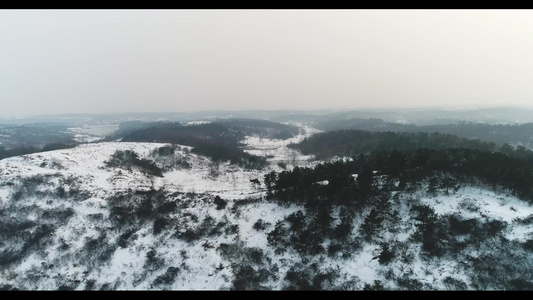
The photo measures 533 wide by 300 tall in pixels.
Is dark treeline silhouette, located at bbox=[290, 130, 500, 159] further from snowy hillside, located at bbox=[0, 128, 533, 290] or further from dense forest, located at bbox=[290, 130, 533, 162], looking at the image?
snowy hillside, located at bbox=[0, 128, 533, 290]

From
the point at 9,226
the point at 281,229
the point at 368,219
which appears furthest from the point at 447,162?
the point at 9,226

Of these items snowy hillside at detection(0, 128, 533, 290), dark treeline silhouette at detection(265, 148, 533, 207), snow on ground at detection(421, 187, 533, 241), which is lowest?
snowy hillside at detection(0, 128, 533, 290)

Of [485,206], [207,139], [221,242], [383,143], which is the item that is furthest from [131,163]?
[485,206]

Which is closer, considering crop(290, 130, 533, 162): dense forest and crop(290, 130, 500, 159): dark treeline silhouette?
crop(290, 130, 533, 162): dense forest

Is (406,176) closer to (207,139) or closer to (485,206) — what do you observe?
(485,206)

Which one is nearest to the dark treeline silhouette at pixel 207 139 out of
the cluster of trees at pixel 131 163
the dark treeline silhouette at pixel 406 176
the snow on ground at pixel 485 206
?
the cluster of trees at pixel 131 163

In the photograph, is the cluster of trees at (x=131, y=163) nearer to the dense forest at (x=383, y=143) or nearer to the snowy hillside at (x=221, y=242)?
the snowy hillside at (x=221, y=242)

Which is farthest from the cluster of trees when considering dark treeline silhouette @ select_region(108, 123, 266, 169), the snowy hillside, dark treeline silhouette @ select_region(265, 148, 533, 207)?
dark treeline silhouette @ select_region(265, 148, 533, 207)
